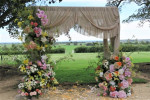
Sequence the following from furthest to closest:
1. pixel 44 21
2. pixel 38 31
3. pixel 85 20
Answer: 1. pixel 85 20
2. pixel 44 21
3. pixel 38 31

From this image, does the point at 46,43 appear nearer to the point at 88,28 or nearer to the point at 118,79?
the point at 88,28

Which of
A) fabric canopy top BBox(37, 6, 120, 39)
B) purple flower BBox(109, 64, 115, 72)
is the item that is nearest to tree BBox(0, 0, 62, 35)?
fabric canopy top BBox(37, 6, 120, 39)

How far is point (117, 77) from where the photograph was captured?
197 inches

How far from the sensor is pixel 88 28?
5.47 m

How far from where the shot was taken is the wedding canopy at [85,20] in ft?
17.5

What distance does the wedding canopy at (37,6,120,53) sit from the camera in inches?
210

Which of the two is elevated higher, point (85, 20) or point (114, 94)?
point (85, 20)

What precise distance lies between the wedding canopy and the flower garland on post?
15.4 inches

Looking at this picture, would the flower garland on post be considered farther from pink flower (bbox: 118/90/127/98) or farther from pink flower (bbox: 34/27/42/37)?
pink flower (bbox: 118/90/127/98)

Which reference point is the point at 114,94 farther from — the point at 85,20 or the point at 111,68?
the point at 85,20

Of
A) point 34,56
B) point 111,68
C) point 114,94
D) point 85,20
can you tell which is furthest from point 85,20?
point 114,94

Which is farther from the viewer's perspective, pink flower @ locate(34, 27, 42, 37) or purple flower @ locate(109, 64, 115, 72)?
purple flower @ locate(109, 64, 115, 72)

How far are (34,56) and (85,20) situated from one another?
1.77 m

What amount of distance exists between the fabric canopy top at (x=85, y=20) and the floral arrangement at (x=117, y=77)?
0.92 m
